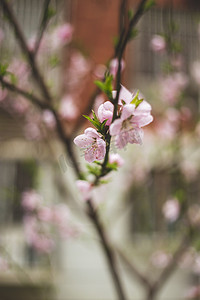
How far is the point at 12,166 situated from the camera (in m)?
4.85

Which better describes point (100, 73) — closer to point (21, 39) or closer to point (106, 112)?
point (21, 39)

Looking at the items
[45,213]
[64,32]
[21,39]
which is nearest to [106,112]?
[21,39]

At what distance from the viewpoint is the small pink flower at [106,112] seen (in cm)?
65

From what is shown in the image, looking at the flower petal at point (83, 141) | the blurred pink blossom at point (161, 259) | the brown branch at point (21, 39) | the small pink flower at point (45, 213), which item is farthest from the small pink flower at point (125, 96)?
the blurred pink blossom at point (161, 259)

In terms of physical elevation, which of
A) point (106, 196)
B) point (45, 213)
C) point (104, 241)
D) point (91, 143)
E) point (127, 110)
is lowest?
point (106, 196)

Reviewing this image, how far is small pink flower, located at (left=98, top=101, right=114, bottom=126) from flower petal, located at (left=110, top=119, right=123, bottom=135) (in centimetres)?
5

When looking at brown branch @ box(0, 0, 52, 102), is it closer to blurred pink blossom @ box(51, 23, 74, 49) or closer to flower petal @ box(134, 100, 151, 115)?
blurred pink blossom @ box(51, 23, 74, 49)

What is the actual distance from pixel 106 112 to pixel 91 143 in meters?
0.08

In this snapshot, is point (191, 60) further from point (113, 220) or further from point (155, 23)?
point (113, 220)

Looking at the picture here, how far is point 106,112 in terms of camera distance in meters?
0.66

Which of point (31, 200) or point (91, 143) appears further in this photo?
point (31, 200)

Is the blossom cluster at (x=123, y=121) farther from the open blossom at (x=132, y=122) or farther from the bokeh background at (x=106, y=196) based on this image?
the bokeh background at (x=106, y=196)

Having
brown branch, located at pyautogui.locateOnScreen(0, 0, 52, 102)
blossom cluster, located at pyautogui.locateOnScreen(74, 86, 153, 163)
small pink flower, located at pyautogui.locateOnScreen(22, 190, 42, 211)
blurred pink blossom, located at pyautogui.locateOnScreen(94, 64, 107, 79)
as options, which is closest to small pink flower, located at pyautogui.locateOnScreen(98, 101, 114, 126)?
Result: blossom cluster, located at pyautogui.locateOnScreen(74, 86, 153, 163)

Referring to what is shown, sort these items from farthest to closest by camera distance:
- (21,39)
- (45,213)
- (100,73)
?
(45,213), (100,73), (21,39)
